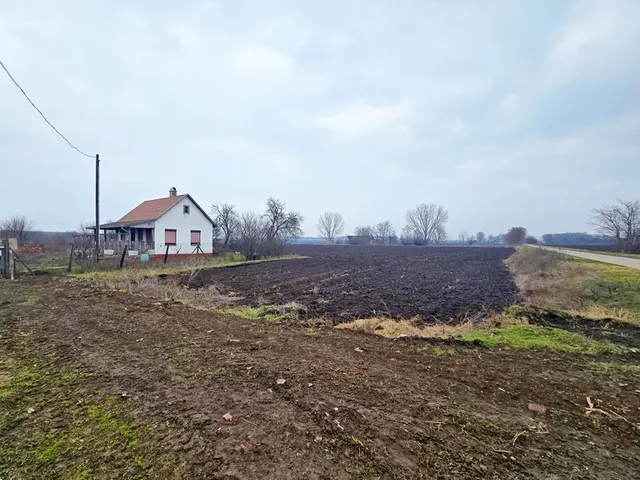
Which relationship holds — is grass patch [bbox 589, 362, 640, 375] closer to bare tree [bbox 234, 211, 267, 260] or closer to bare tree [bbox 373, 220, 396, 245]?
bare tree [bbox 234, 211, 267, 260]

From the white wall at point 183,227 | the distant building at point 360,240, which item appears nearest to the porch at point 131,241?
the white wall at point 183,227

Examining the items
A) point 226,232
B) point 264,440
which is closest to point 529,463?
point 264,440

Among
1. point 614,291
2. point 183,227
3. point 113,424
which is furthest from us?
point 183,227

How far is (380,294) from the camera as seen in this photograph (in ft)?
Result: 40.9

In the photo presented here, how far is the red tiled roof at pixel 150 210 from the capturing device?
84.8 feet

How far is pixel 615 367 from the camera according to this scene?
4.68 meters

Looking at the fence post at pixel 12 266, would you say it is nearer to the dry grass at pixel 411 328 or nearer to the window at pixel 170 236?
the window at pixel 170 236

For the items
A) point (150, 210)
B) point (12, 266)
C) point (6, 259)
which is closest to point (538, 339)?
point (12, 266)

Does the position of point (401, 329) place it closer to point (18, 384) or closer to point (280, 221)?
point (18, 384)

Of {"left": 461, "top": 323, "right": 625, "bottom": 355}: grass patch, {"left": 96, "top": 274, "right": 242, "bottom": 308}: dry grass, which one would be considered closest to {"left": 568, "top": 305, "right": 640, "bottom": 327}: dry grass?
{"left": 461, "top": 323, "right": 625, "bottom": 355}: grass patch

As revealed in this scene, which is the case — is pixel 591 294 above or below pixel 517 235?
below

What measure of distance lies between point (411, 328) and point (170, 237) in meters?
24.1

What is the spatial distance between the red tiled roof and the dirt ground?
22.0m

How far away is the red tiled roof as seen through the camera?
25834mm
